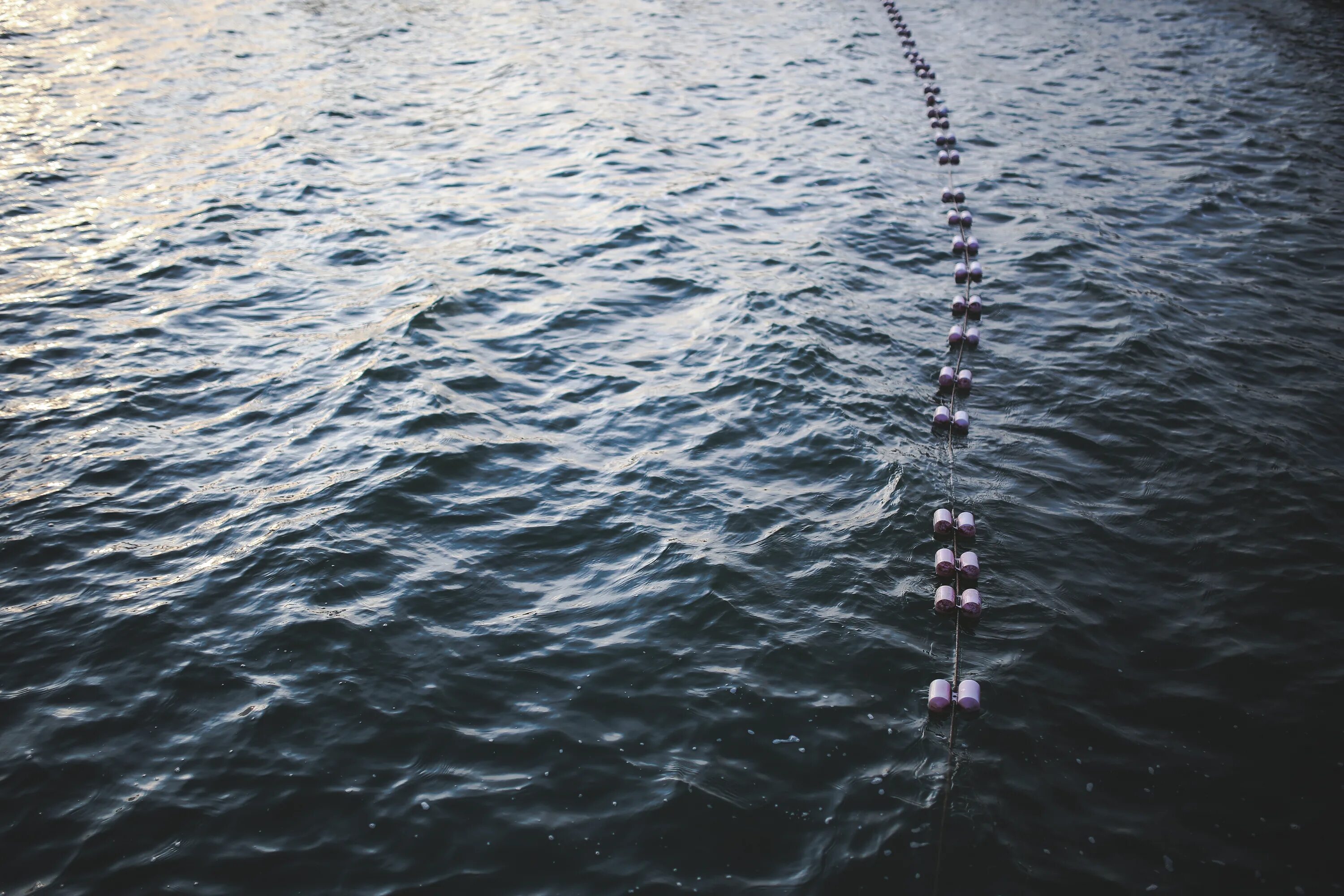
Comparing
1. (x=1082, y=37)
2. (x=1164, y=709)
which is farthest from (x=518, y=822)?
(x=1082, y=37)

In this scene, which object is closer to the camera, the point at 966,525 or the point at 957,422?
the point at 966,525

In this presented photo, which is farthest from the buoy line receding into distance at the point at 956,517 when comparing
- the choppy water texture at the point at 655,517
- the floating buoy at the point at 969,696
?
the choppy water texture at the point at 655,517

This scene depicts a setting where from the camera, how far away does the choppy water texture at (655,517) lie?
516 centimetres

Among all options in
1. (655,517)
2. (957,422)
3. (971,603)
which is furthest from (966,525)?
(655,517)

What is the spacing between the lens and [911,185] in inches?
584

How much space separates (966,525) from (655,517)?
259 cm

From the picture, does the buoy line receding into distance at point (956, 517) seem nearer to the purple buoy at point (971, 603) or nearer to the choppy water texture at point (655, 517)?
the purple buoy at point (971, 603)

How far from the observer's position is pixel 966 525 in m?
7.15

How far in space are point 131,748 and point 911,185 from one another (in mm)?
13494

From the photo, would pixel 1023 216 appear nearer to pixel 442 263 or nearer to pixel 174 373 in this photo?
pixel 442 263

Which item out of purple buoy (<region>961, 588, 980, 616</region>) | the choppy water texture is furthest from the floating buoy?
purple buoy (<region>961, 588, 980, 616</region>)

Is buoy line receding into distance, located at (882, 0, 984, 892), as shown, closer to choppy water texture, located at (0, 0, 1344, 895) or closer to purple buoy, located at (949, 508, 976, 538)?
purple buoy, located at (949, 508, 976, 538)

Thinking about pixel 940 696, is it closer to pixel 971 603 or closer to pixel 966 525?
pixel 971 603

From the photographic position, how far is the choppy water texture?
5160 millimetres
